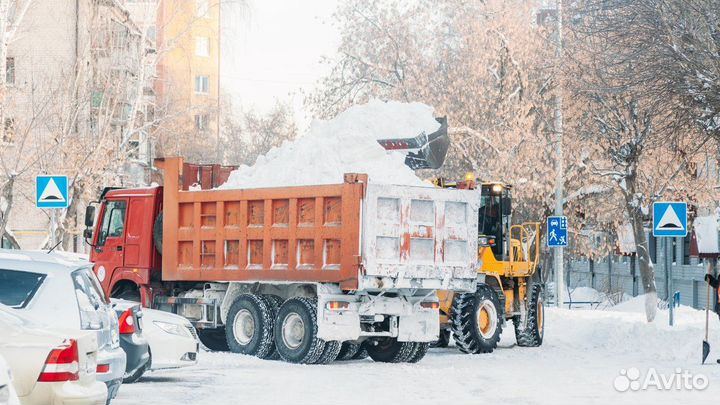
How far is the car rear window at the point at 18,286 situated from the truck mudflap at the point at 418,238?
9465 mm

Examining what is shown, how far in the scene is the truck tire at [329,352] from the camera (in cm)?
2016

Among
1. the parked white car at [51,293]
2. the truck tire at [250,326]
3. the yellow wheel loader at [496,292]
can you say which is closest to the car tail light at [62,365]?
the parked white car at [51,293]

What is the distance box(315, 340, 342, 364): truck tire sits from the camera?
2016 cm

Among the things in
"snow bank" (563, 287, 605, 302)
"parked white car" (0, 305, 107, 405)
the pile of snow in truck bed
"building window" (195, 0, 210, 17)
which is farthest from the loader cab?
"snow bank" (563, 287, 605, 302)

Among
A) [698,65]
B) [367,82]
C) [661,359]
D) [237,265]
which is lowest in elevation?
[661,359]

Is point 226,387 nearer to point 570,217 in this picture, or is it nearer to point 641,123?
point 641,123

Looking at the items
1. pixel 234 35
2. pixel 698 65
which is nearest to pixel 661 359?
pixel 698 65

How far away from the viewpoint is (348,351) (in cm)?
2217

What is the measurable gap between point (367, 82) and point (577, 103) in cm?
1175

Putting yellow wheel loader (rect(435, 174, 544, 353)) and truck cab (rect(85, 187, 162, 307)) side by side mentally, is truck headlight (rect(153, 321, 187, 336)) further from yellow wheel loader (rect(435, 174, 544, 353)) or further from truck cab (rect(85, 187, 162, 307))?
yellow wheel loader (rect(435, 174, 544, 353))

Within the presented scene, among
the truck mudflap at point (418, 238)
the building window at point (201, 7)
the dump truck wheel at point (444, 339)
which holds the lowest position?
the dump truck wheel at point (444, 339)

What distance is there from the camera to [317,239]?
65.5ft

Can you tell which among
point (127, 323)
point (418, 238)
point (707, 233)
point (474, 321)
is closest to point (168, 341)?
point (127, 323)

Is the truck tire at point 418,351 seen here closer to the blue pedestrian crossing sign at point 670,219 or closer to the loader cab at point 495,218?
the loader cab at point 495,218
